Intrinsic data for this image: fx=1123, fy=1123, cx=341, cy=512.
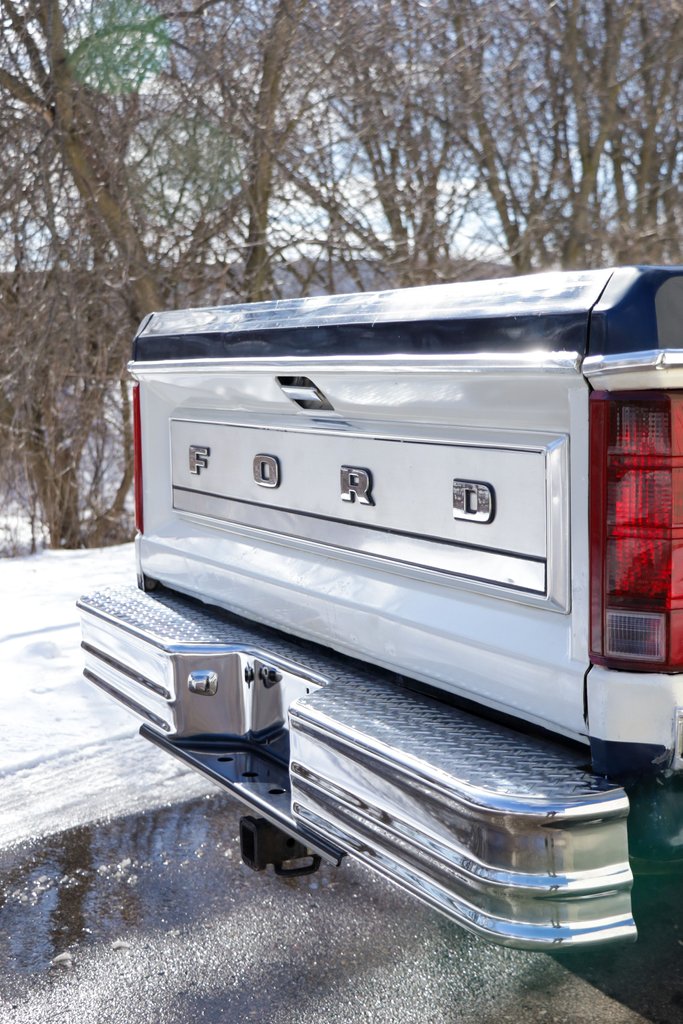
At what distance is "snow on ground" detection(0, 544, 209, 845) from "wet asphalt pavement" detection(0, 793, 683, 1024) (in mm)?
353

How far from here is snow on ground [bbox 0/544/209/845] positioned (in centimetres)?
Answer: 412

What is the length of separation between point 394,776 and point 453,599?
0.46m

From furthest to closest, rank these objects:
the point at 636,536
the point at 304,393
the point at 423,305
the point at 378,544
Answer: the point at 304,393, the point at 378,544, the point at 423,305, the point at 636,536

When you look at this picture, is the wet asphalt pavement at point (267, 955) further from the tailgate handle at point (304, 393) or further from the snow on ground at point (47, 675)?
the tailgate handle at point (304, 393)

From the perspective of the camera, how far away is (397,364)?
2.59 meters

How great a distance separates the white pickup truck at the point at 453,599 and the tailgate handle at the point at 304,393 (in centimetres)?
1

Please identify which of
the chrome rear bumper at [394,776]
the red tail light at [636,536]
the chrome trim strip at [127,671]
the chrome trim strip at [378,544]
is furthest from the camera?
the chrome trim strip at [127,671]

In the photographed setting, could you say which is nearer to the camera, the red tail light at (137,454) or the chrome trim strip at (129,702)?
the chrome trim strip at (129,702)

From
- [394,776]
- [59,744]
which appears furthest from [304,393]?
[59,744]

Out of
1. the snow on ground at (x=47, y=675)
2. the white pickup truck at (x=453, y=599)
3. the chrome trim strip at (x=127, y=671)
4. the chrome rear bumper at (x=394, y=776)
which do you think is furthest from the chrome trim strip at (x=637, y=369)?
the snow on ground at (x=47, y=675)

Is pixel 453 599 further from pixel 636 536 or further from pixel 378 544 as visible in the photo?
pixel 636 536

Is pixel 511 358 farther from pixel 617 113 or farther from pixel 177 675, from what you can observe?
pixel 617 113

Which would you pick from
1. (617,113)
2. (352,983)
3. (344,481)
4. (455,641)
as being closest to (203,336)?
(344,481)

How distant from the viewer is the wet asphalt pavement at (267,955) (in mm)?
2824
